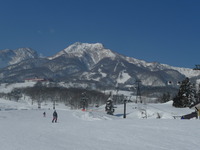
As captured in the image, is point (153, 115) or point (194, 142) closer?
point (194, 142)

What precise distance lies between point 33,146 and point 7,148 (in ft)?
4.48

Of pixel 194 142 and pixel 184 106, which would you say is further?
pixel 184 106

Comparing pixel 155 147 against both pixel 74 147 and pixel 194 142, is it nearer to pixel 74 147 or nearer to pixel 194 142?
pixel 194 142

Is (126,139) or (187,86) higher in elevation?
(187,86)

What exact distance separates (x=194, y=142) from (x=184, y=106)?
70.6m

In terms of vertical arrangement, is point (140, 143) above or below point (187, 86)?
below

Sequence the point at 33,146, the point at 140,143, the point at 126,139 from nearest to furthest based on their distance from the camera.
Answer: the point at 33,146
the point at 140,143
the point at 126,139

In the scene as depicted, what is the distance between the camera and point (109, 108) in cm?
8050

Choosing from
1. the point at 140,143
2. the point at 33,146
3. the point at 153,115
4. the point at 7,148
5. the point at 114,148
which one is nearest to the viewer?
the point at 7,148

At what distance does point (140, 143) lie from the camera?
17.0 metres

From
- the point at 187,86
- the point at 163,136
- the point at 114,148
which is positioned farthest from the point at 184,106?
the point at 114,148

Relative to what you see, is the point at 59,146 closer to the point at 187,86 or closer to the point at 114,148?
the point at 114,148

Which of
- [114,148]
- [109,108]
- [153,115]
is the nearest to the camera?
[114,148]

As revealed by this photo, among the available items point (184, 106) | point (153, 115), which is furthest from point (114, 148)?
point (184, 106)
